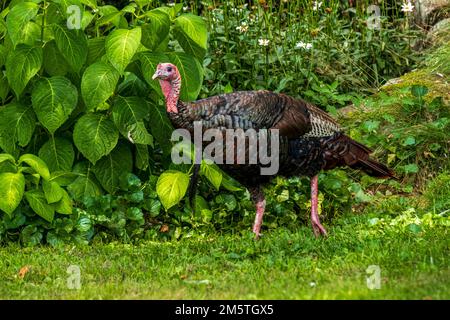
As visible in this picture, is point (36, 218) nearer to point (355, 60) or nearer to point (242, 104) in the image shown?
point (242, 104)

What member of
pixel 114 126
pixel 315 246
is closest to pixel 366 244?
pixel 315 246

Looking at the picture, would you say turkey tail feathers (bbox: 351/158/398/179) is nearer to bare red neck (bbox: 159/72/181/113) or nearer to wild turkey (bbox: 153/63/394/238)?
wild turkey (bbox: 153/63/394/238)

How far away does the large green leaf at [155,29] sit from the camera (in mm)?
6996

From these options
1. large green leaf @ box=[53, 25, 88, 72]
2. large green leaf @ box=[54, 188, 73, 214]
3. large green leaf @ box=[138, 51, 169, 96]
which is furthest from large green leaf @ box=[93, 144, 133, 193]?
large green leaf @ box=[53, 25, 88, 72]

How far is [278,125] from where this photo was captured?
6777mm

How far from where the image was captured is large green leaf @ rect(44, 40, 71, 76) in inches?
280

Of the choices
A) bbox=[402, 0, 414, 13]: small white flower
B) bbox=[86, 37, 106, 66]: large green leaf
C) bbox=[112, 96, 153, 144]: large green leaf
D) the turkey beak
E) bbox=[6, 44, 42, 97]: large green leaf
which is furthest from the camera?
bbox=[402, 0, 414, 13]: small white flower

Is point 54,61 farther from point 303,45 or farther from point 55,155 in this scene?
point 303,45

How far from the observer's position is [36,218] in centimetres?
715

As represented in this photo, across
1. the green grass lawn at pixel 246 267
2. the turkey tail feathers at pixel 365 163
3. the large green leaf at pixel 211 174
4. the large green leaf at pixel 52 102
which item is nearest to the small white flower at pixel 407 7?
the turkey tail feathers at pixel 365 163

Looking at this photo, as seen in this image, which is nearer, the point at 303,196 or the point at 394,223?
the point at 394,223

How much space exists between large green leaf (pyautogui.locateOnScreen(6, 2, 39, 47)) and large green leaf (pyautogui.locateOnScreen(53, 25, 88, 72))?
0.21 metres

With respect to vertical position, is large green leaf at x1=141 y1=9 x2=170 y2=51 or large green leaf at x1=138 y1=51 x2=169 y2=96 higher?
large green leaf at x1=141 y1=9 x2=170 y2=51

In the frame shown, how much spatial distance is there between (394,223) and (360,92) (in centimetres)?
304
